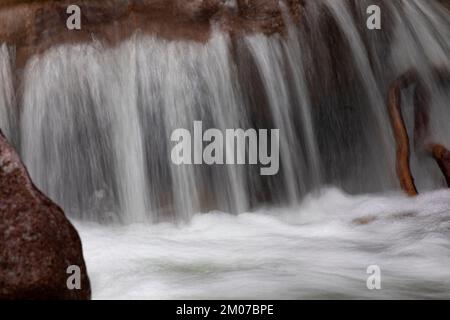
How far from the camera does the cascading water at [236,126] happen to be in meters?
6.73

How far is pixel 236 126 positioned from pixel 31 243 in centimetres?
350

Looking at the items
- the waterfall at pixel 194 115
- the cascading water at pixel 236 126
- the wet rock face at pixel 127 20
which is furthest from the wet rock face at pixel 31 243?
the wet rock face at pixel 127 20

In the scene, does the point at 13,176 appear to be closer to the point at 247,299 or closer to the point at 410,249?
the point at 247,299

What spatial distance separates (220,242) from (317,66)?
2.46 m

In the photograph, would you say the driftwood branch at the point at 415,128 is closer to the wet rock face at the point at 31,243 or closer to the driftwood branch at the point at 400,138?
the driftwood branch at the point at 400,138

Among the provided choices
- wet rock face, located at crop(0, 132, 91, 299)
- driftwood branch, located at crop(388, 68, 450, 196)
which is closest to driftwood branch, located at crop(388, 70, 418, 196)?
driftwood branch, located at crop(388, 68, 450, 196)

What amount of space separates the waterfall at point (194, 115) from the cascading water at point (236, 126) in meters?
0.01

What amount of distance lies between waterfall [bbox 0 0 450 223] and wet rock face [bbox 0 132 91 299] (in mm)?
2633

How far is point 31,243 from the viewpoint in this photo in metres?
4.42

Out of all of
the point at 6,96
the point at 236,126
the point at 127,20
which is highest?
the point at 127,20

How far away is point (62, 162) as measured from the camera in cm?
729

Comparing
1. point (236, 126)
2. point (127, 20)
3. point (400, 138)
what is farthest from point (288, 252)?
point (127, 20)

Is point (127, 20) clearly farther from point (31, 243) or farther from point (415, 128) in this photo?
point (31, 243)

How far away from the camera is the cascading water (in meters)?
6.73
